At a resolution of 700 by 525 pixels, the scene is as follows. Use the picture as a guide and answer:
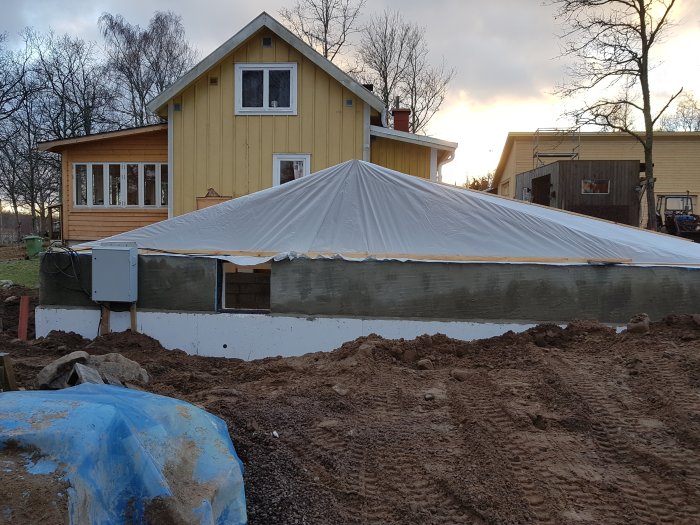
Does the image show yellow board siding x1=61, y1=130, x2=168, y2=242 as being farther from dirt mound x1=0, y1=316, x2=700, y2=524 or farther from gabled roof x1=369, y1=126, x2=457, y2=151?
dirt mound x1=0, y1=316, x2=700, y2=524

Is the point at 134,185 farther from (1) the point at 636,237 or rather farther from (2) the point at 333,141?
(1) the point at 636,237

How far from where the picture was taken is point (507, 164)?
1252 inches

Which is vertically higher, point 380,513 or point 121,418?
point 121,418

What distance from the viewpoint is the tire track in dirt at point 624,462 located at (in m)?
3.26

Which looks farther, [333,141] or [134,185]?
[134,185]

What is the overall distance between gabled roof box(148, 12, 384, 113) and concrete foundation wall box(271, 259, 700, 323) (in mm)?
7440

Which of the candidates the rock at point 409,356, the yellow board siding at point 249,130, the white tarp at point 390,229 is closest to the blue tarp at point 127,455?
the rock at point 409,356

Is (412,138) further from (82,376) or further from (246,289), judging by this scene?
(82,376)

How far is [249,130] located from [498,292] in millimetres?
8963

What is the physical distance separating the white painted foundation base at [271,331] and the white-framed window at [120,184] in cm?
814

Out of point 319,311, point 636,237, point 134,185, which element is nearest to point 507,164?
point 134,185

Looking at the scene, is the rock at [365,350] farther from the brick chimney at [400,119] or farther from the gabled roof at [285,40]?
the brick chimney at [400,119]

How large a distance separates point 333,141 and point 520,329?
8247mm

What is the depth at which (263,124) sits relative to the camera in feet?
48.0
